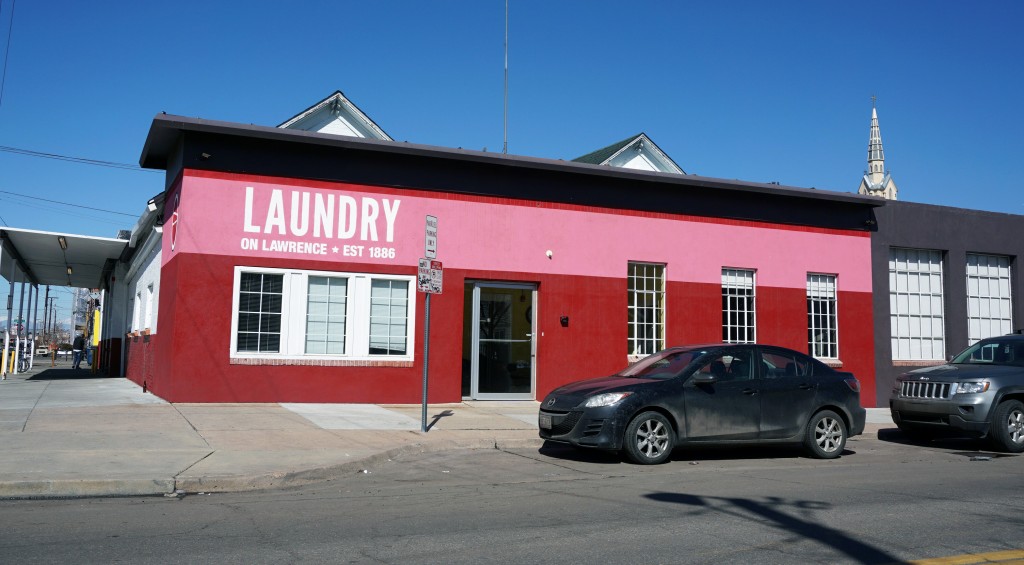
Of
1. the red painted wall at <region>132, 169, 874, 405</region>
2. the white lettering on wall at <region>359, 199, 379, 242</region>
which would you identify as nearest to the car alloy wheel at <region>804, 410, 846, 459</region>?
the red painted wall at <region>132, 169, 874, 405</region>

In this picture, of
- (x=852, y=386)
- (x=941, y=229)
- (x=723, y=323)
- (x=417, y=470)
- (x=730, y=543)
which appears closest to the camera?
(x=730, y=543)

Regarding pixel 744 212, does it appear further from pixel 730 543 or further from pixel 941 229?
pixel 730 543

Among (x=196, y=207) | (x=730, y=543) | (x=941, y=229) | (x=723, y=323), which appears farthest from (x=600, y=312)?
(x=730, y=543)

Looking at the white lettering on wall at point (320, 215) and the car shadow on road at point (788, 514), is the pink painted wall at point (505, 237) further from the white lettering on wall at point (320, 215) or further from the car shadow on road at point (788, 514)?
the car shadow on road at point (788, 514)

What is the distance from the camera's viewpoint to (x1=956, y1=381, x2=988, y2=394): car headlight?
12344mm

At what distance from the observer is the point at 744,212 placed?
61.7 feet

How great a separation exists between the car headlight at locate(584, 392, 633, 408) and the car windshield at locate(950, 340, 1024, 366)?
23.2 feet

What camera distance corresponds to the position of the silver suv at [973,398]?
12.2 metres

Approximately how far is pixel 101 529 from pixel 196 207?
30.0 ft

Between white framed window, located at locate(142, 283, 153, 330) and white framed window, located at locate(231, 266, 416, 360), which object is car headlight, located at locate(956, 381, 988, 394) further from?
white framed window, located at locate(142, 283, 153, 330)

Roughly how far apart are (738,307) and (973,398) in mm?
6723

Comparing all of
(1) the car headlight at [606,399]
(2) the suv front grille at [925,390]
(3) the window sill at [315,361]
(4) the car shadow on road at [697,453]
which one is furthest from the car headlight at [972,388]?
(3) the window sill at [315,361]

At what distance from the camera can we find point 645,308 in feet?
58.8

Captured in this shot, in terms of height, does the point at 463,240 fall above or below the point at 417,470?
above
